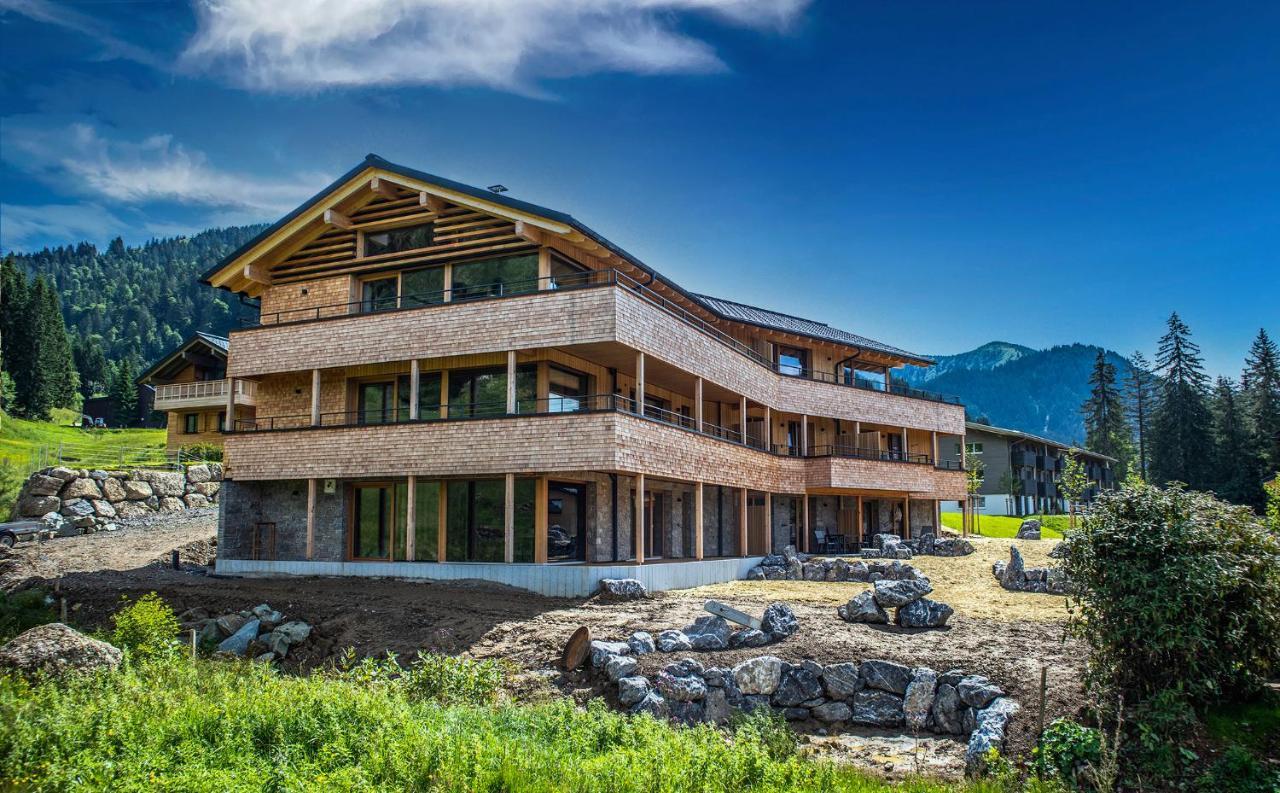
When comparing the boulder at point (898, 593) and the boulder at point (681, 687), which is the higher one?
the boulder at point (898, 593)

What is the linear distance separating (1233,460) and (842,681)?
62.7 meters

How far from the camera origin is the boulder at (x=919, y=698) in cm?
1253

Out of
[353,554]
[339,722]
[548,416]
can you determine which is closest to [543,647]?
[339,722]

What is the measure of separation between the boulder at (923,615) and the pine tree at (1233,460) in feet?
180

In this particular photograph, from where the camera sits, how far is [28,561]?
27.7 metres

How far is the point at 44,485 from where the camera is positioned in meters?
35.6

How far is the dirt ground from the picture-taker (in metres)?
12.3

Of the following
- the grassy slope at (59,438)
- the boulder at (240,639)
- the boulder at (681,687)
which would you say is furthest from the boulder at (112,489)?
the boulder at (681,687)

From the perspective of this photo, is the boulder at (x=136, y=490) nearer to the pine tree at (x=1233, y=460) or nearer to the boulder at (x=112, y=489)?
the boulder at (x=112, y=489)

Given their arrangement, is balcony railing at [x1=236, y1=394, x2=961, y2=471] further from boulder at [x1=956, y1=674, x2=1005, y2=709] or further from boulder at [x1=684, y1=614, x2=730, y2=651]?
boulder at [x1=956, y1=674, x2=1005, y2=709]

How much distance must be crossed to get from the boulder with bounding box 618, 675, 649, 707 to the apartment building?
26.0 ft

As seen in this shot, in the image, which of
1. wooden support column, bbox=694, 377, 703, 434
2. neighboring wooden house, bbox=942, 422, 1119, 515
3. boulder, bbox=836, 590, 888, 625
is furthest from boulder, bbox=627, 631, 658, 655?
neighboring wooden house, bbox=942, 422, 1119, 515

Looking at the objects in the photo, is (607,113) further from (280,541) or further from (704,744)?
(704,744)

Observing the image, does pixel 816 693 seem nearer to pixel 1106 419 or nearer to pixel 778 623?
pixel 778 623
